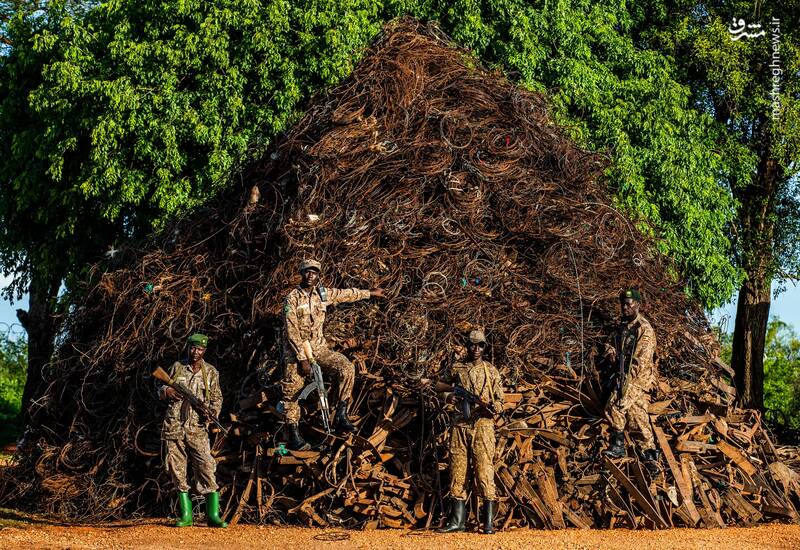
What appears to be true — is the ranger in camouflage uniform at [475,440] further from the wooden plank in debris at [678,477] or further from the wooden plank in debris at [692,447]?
the wooden plank in debris at [692,447]

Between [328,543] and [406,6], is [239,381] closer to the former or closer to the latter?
[328,543]

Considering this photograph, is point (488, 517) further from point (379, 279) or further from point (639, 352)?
point (379, 279)

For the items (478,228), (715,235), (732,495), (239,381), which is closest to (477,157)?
(478,228)

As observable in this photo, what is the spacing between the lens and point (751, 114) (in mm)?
23016

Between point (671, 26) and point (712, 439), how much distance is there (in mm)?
14458

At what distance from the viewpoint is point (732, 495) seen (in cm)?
1148

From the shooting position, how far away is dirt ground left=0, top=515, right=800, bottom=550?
952 cm

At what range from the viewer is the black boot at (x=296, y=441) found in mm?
10828

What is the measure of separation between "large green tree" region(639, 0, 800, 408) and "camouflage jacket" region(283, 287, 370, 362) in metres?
13.9

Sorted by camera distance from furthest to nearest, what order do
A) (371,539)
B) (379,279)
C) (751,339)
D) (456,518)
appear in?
(751,339) → (379,279) → (456,518) → (371,539)

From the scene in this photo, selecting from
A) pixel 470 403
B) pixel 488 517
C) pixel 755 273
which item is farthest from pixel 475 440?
pixel 755 273

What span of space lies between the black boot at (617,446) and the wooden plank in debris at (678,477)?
19.8 inches

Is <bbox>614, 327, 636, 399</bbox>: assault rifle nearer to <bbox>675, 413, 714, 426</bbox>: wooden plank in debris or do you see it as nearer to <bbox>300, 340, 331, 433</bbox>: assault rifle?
<bbox>675, 413, 714, 426</bbox>: wooden plank in debris

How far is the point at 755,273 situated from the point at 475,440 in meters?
15.1
